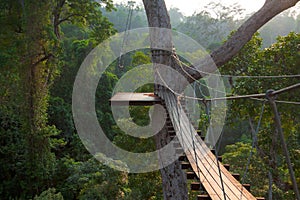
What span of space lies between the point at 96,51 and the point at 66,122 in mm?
2325

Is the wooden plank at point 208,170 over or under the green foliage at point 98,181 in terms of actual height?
over

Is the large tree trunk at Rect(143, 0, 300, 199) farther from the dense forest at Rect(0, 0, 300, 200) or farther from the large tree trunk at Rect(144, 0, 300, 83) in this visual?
the dense forest at Rect(0, 0, 300, 200)

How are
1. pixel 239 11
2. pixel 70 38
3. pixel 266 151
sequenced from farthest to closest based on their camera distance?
pixel 239 11 < pixel 70 38 < pixel 266 151

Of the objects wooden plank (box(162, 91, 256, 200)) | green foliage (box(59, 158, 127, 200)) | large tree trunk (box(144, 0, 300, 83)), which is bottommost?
green foliage (box(59, 158, 127, 200))

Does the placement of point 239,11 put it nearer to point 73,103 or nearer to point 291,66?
point 73,103

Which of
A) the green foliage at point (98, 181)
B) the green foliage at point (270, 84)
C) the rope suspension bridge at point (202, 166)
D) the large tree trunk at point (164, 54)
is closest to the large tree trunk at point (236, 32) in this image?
the large tree trunk at point (164, 54)

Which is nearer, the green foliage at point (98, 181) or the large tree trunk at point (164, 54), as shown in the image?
the large tree trunk at point (164, 54)

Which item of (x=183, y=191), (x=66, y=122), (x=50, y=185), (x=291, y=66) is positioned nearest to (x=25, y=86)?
(x=50, y=185)

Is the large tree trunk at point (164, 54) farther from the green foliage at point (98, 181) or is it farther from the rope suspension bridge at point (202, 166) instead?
the green foliage at point (98, 181)

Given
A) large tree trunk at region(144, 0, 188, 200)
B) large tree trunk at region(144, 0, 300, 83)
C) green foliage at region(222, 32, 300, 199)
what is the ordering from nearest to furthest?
large tree trunk at region(144, 0, 300, 83) → large tree trunk at region(144, 0, 188, 200) → green foliage at region(222, 32, 300, 199)

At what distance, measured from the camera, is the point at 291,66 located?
13.6ft

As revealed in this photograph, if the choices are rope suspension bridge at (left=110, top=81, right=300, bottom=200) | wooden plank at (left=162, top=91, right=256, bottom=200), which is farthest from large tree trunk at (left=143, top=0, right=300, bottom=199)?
wooden plank at (left=162, top=91, right=256, bottom=200)

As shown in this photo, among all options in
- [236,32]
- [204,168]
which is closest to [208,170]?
[204,168]

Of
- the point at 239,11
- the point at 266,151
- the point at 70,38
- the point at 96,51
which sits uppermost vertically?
the point at 239,11
